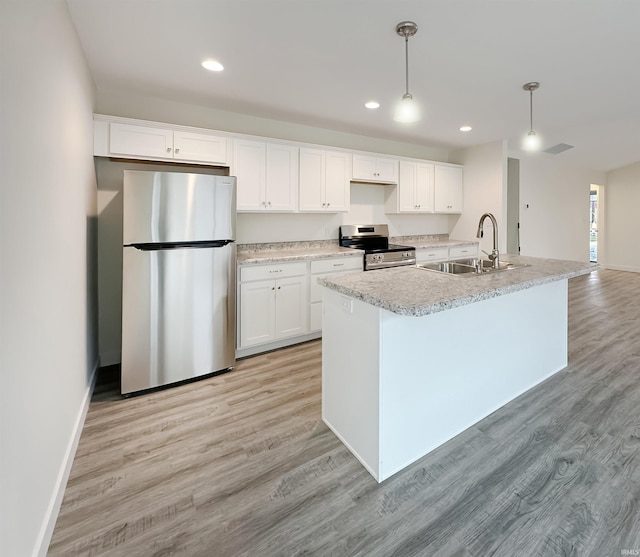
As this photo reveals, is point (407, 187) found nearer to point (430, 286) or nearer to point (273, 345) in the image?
point (273, 345)

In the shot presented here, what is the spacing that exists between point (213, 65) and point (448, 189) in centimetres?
385

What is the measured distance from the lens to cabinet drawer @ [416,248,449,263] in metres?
→ 4.55

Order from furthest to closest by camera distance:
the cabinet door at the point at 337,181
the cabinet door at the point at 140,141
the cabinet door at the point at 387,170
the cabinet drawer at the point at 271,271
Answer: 1. the cabinet door at the point at 387,170
2. the cabinet door at the point at 337,181
3. the cabinet drawer at the point at 271,271
4. the cabinet door at the point at 140,141

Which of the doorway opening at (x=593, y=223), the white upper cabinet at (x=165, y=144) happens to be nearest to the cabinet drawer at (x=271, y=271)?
the white upper cabinet at (x=165, y=144)

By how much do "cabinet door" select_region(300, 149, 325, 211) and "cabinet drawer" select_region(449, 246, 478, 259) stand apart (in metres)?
2.23

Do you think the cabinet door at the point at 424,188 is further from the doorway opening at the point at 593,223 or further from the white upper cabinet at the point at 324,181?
the doorway opening at the point at 593,223

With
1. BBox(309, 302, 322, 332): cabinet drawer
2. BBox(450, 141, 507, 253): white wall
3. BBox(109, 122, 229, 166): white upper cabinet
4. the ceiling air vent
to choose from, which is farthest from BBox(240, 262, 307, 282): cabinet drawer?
the ceiling air vent

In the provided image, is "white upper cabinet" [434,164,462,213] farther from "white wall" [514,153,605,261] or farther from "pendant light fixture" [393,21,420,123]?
"pendant light fixture" [393,21,420,123]

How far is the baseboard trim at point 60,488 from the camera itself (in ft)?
4.27

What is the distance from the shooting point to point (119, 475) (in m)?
1.75

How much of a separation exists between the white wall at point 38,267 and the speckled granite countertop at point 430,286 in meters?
1.36

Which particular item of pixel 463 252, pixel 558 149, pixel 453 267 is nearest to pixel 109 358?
pixel 453 267

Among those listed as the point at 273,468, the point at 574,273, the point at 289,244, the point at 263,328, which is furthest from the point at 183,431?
the point at 574,273

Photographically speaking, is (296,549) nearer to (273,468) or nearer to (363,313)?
(273,468)
